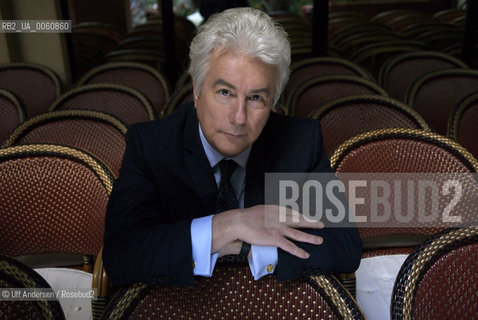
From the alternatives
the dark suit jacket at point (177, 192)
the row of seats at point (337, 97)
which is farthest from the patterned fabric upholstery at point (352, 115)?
the dark suit jacket at point (177, 192)

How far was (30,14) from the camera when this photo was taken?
371cm

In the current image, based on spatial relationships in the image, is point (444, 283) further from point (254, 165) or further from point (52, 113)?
point (52, 113)

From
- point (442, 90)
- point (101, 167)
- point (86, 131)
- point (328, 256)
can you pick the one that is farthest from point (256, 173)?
point (442, 90)

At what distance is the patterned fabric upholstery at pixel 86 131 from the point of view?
6.59ft

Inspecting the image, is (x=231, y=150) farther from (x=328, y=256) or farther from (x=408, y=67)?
(x=408, y=67)

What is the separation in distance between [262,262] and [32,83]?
10.3ft

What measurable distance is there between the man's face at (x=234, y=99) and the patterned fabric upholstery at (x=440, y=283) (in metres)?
0.53

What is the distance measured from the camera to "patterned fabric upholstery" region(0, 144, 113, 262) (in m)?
1.48

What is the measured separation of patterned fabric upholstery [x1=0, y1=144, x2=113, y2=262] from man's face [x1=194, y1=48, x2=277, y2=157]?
0.51 metres

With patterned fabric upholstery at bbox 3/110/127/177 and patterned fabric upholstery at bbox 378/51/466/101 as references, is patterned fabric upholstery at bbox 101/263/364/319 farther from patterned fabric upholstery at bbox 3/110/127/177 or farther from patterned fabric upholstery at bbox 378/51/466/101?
patterned fabric upholstery at bbox 378/51/466/101

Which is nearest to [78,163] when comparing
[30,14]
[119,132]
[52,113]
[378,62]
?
[119,132]

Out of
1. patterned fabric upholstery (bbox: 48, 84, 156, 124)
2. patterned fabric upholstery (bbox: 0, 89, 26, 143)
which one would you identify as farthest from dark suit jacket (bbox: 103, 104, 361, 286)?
patterned fabric upholstery (bbox: 0, 89, 26, 143)

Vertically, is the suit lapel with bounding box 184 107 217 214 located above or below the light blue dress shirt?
above

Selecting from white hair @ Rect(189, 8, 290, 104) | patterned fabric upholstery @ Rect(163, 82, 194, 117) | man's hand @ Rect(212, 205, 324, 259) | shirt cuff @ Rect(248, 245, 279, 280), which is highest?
white hair @ Rect(189, 8, 290, 104)
